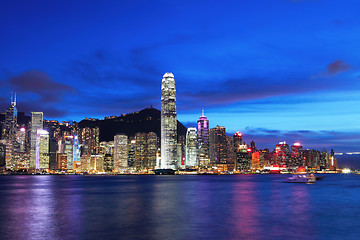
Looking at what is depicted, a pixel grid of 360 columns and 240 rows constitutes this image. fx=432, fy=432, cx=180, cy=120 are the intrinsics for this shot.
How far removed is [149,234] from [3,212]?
36.2 meters

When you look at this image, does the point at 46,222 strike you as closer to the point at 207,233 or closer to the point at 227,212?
the point at 207,233

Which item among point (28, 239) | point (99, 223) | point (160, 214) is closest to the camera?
point (28, 239)

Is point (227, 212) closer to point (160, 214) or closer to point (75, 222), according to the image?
point (160, 214)

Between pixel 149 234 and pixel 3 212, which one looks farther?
pixel 3 212

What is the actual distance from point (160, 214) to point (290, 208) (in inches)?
1103

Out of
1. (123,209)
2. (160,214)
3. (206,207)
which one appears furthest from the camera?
(206,207)

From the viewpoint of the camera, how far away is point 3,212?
76.0 metres

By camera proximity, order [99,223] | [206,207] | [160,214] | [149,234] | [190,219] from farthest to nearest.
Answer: [206,207] → [160,214] → [190,219] → [99,223] → [149,234]

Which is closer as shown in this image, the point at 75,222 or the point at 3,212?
the point at 75,222

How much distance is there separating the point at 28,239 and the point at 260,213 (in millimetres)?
41737

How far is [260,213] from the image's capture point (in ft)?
250

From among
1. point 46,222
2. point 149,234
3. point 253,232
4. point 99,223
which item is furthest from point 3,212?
point 253,232

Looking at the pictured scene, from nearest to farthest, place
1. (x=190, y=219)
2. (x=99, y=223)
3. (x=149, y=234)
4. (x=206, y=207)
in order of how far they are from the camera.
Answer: (x=149, y=234) < (x=99, y=223) < (x=190, y=219) < (x=206, y=207)

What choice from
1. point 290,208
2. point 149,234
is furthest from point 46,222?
point 290,208
